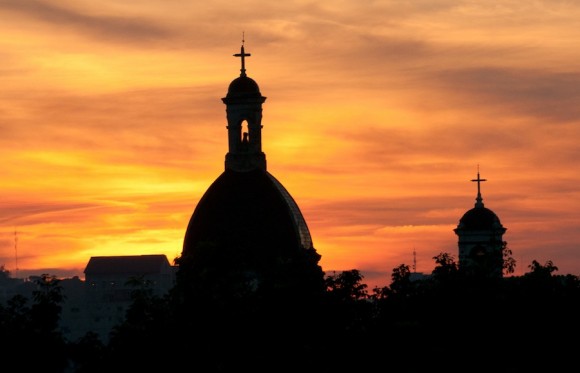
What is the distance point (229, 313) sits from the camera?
102812mm

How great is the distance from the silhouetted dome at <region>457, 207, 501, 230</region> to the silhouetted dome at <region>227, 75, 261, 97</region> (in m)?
16.8

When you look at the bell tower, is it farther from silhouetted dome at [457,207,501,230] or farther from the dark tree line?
the dark tree line

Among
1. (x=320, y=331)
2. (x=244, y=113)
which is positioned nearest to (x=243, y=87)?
(x=244, y=113)

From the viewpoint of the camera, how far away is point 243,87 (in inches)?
5684

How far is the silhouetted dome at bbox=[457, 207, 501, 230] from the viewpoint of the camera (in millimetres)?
147375

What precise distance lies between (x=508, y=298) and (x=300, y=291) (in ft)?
34.7

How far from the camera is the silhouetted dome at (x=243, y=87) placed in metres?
144

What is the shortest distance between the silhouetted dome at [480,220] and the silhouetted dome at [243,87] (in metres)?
16.8

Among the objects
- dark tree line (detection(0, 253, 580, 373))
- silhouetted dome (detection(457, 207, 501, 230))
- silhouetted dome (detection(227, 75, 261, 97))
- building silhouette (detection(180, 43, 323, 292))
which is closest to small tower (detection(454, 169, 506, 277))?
silhouetted dome (detection(457, 207, 501, 230))

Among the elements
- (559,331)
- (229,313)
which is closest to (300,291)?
(229,313)

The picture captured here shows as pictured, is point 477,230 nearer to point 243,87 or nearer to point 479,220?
point 479,220

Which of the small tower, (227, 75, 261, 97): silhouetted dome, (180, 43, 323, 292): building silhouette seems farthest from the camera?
the small tower

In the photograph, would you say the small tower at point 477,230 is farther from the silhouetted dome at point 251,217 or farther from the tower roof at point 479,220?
the silhouetted dome at point 251,217

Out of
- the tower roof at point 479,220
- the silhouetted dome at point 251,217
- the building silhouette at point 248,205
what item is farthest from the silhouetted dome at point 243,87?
the tower roof at point 479,220
